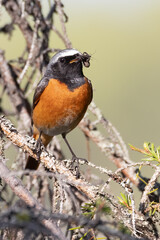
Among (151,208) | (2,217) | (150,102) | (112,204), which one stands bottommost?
(150,102)

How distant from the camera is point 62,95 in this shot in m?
3.67

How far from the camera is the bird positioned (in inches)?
145

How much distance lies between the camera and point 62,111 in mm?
3678

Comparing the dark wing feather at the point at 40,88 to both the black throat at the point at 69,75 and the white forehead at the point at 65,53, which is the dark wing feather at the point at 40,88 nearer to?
the black throat at the point at 69,75

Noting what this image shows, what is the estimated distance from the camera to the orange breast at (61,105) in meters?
3.67

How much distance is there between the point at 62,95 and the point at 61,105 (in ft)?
0.35

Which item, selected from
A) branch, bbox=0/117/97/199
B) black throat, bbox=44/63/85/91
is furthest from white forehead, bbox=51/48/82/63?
branch, bbox=0/117/97/199

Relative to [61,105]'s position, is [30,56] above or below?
above

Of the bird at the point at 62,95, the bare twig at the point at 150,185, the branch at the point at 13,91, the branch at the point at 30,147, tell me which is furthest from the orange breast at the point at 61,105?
the bare twig at the point at 150,185

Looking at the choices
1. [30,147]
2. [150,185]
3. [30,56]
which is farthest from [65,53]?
[150,185]

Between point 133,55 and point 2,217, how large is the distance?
13.5 m

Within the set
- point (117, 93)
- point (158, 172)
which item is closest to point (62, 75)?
point (158, 172)

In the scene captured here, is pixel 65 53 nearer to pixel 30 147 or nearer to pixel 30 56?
pixel 30 56

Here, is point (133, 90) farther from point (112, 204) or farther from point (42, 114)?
point (112, 204)
